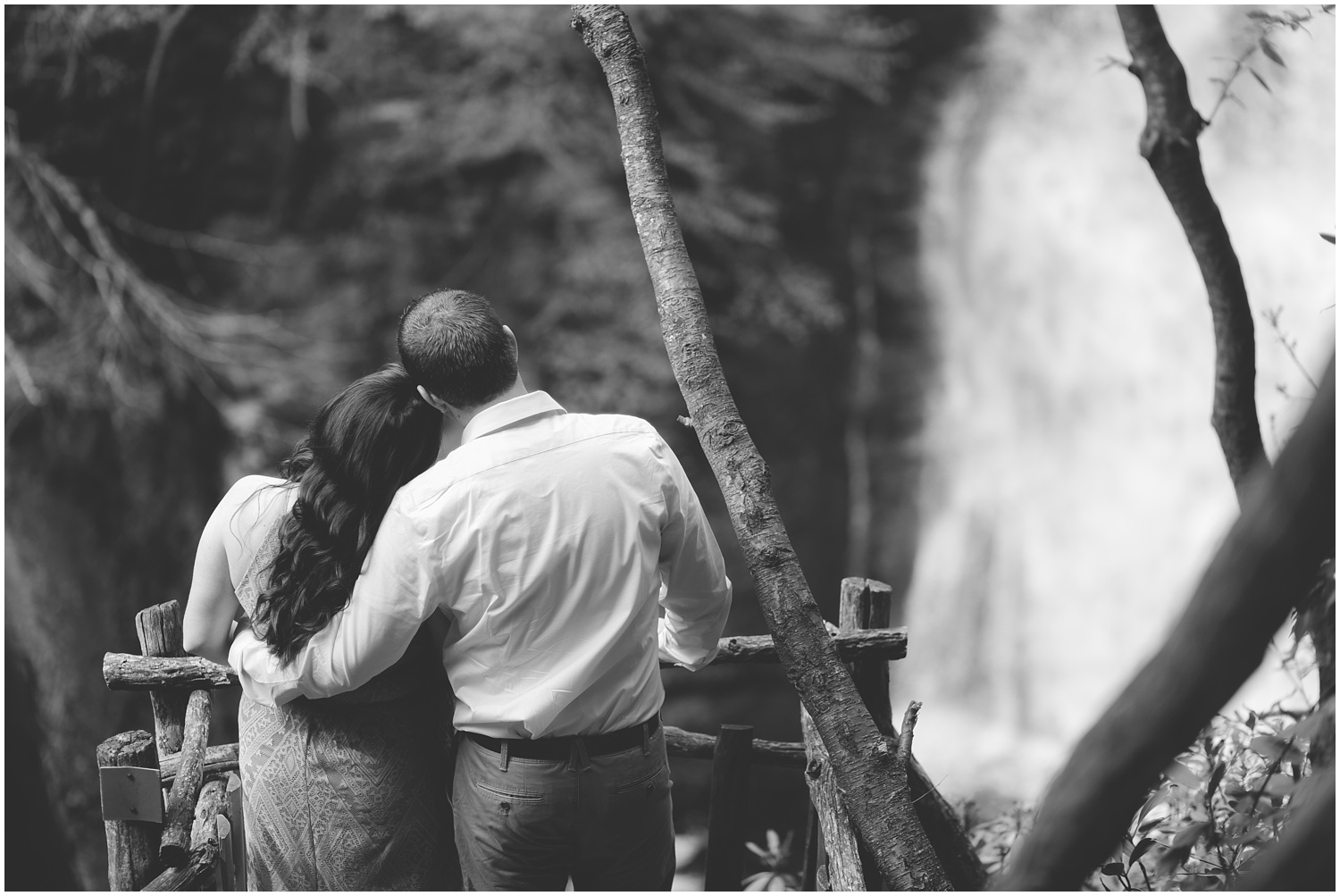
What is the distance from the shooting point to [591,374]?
334 inches

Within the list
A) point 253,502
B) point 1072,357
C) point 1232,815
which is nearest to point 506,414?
point 253,502

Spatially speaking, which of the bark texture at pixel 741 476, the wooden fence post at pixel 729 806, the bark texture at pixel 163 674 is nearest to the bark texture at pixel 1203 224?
the bark texture at pixel 741 476

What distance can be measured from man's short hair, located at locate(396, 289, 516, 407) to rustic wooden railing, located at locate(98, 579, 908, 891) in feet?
4.02

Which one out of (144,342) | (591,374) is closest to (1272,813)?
(591,374)

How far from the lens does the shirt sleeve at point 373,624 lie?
1836mm

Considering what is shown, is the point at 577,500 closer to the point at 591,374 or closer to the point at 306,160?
the point at 591,374

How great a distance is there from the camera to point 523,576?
1.86 m

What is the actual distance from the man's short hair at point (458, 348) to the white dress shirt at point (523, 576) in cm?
6

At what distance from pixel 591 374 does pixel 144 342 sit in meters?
3.40

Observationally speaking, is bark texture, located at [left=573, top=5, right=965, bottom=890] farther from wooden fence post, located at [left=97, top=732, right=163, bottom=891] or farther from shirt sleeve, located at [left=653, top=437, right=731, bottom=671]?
wooden fence post, located at [left=97, top=732, right=163, bottom=891]

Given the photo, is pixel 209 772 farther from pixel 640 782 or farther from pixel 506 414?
pixel 506 414

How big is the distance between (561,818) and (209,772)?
1423 mm

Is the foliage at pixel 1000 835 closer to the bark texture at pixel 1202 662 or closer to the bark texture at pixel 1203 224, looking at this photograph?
the bark texture at pixel 1203 224

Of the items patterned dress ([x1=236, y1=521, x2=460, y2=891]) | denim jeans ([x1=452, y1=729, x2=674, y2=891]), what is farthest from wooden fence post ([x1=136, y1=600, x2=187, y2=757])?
denim jeans ([x1=452, y1=729, x2=674, y2=891])
